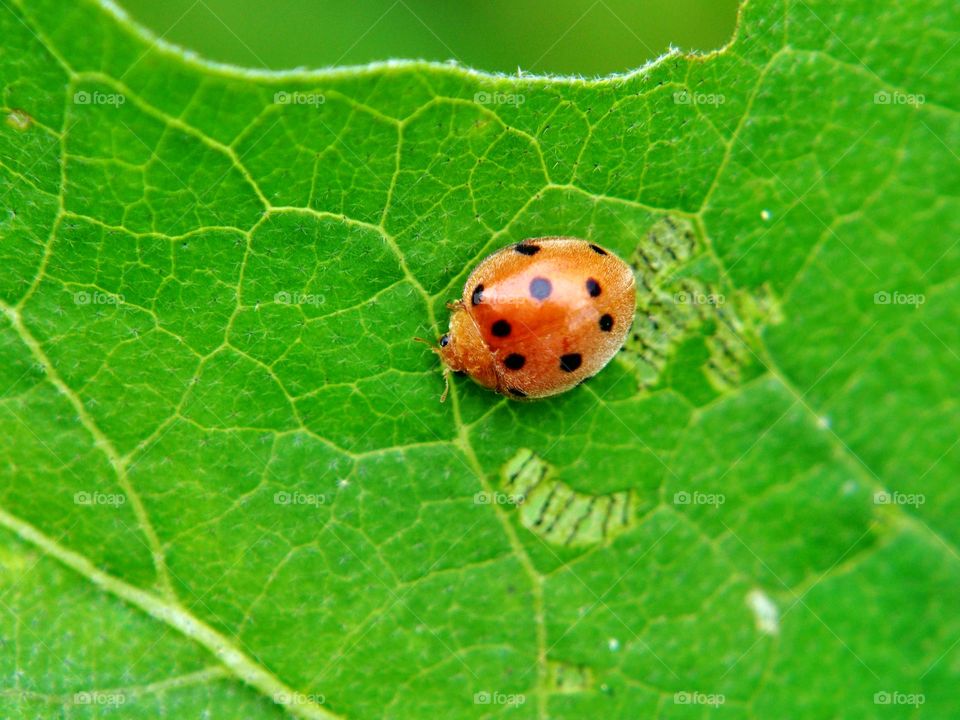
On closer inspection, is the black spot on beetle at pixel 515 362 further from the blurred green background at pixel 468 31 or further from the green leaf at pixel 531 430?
the blurred green background at pixel 468 31

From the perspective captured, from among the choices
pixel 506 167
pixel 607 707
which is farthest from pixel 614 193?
pixel 607 707

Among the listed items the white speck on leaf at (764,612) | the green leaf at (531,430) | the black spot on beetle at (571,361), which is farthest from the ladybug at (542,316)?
the white speck on leaf at (764,612)

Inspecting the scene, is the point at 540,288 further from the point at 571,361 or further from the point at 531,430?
the point at 531,430

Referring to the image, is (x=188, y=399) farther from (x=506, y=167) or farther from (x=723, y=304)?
(x=723, y=304)

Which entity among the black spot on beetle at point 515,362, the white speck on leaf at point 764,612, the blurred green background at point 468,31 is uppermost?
the blurred green background at point 468,31

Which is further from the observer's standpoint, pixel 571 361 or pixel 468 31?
pixel 468 31

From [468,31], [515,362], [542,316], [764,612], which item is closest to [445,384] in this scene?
[515,362]
